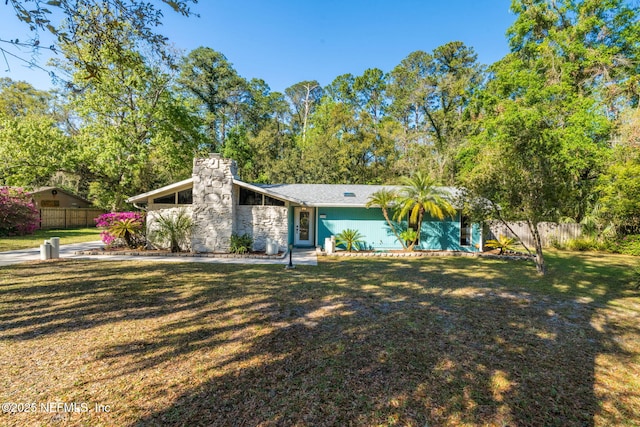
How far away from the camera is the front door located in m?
14.3

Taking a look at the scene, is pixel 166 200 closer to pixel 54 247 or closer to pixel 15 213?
pixel 54 247

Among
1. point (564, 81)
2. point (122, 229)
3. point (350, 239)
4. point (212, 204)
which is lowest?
point (350, 239)

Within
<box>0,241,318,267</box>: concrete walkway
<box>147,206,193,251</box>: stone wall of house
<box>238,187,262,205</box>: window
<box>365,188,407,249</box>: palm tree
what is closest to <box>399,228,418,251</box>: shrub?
<box>365,188,407,249</box>: palm tree

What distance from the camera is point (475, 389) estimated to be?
3027 millimetres

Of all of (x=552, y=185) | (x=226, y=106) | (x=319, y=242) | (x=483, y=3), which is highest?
(x=226, y=106)

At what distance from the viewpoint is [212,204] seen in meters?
11.6

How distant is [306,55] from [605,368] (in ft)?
61.5

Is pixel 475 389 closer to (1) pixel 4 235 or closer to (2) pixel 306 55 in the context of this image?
(2) pixel 306 55

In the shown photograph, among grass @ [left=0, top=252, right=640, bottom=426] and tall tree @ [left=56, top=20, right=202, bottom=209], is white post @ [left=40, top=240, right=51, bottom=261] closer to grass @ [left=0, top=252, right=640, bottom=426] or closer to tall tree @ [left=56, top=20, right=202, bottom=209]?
grass @ [left=0, top=252, right=640, bottom=426]

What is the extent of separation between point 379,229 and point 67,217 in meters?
24.7

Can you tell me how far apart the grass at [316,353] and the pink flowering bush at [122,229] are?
175 inches

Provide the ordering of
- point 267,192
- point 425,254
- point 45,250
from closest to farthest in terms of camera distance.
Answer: point 45,250
point 267,192
point 425,254

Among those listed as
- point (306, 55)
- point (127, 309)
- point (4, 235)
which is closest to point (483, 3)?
point (306, 55)

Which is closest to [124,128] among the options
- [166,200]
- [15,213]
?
[15,213]
